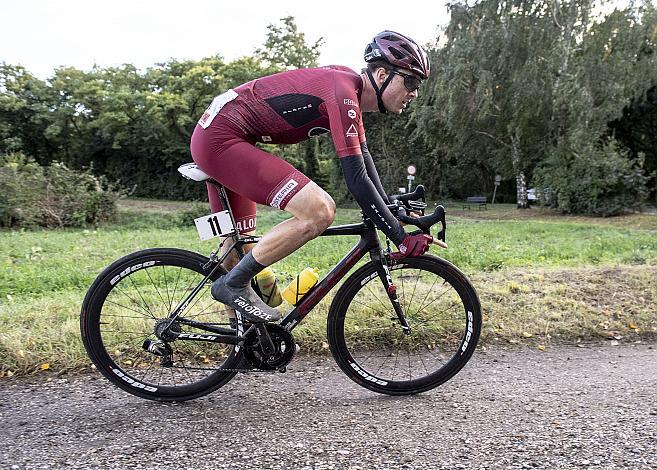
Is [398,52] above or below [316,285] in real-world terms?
above

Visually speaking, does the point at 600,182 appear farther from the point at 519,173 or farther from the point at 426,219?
the point at 426,219

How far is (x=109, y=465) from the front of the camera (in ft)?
7.50

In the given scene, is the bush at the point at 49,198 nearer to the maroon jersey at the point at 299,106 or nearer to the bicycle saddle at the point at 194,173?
the bicycle saddle at the point at 194,173

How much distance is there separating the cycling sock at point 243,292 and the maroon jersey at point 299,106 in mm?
698

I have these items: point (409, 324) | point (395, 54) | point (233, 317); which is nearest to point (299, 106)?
point (395, 54)

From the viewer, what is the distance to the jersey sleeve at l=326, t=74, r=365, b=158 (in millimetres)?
2664

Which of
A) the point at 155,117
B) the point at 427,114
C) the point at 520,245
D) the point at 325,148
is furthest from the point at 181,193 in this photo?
the point at 520,245

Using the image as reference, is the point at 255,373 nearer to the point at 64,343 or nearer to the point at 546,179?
the point at 64,343

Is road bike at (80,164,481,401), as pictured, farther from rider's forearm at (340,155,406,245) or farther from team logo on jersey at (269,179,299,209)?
team logo on jersey at (269,179,299,209)

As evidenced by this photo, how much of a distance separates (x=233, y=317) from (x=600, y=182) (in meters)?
19.4

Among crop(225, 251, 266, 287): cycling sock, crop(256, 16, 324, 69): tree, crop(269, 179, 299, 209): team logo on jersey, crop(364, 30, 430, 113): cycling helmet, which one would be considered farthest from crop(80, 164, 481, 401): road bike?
crop(256, 16, 324, 69): tree

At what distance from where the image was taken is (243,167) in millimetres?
2740

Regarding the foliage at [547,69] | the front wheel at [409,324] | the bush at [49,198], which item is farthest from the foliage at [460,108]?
the front wheel at [409,324]

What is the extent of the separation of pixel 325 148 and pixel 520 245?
22.2 metres
